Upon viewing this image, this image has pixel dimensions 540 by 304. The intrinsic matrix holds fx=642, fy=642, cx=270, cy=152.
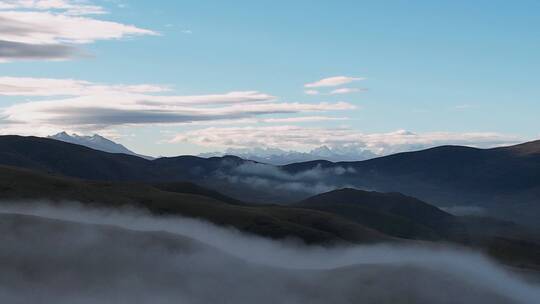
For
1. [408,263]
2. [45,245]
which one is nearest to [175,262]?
[45,245]

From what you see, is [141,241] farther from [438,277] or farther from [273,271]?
[438,277]

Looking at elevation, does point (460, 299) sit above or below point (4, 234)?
below

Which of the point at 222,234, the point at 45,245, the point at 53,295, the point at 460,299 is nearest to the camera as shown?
the point at 53,295

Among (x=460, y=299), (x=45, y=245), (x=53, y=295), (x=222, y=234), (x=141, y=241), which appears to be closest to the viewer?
(x=53, y=295)

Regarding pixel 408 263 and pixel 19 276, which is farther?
pixel 408 263

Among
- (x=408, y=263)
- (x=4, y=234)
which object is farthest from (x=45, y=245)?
(x=408, y=263)

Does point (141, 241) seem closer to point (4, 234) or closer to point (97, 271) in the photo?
point (97, 271)

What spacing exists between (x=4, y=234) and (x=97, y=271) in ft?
73.4

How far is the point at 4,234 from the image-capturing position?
128250 millimetres

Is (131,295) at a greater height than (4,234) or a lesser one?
lesser

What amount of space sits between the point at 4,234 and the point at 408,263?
82.9 meters

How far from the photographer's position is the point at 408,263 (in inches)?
5325

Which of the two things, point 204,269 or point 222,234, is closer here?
point 204,269

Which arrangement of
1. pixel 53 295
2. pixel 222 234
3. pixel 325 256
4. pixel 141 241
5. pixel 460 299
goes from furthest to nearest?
pixel 222 234 < pixel 325 256 < pixel 141 241 < pixel 460 299 < pixel 53 295
